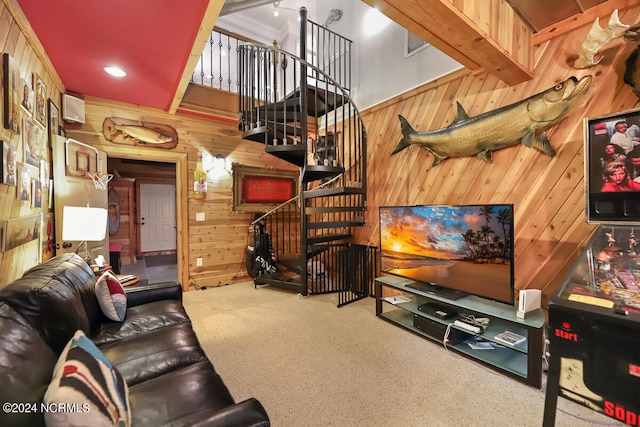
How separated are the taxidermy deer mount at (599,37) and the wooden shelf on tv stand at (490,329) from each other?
193 cm

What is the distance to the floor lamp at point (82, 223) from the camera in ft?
7.83

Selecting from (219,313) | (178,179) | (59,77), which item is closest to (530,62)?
(219,313)

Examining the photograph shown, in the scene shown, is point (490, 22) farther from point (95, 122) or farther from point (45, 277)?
point (95, 122)

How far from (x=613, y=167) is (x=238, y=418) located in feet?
7.78

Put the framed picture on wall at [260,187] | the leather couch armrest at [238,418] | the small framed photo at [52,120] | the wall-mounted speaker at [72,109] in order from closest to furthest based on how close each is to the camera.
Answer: the leather couch armrest at [238,418]
the small framed photo at [52,120]
the wall-mounted speaker at [72,109]
the framed picture on wall at [260,187]

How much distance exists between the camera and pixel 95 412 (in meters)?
0.76

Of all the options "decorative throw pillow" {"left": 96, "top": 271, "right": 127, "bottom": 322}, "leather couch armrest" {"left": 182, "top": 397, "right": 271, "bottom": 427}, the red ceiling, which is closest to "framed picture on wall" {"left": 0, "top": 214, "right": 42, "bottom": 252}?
"decorative throw pillow" {"left": 96, "top": 271, "right": 127, "bottom": 322}

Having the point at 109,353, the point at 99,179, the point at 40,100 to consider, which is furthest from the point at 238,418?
the point at 99,179

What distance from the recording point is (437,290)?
2564mm

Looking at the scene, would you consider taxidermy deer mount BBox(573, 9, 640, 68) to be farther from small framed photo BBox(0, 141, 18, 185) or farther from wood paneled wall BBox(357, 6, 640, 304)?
small framed photo BBox(0, 141, 18, 185)

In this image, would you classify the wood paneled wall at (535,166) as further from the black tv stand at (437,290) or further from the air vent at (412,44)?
the black tv stand at (437,290)

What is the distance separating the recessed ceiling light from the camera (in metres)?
2.76

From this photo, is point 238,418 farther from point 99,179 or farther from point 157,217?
point 157,217

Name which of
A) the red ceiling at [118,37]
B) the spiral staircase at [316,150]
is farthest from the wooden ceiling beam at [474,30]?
the spiral staircase at [316,150]
